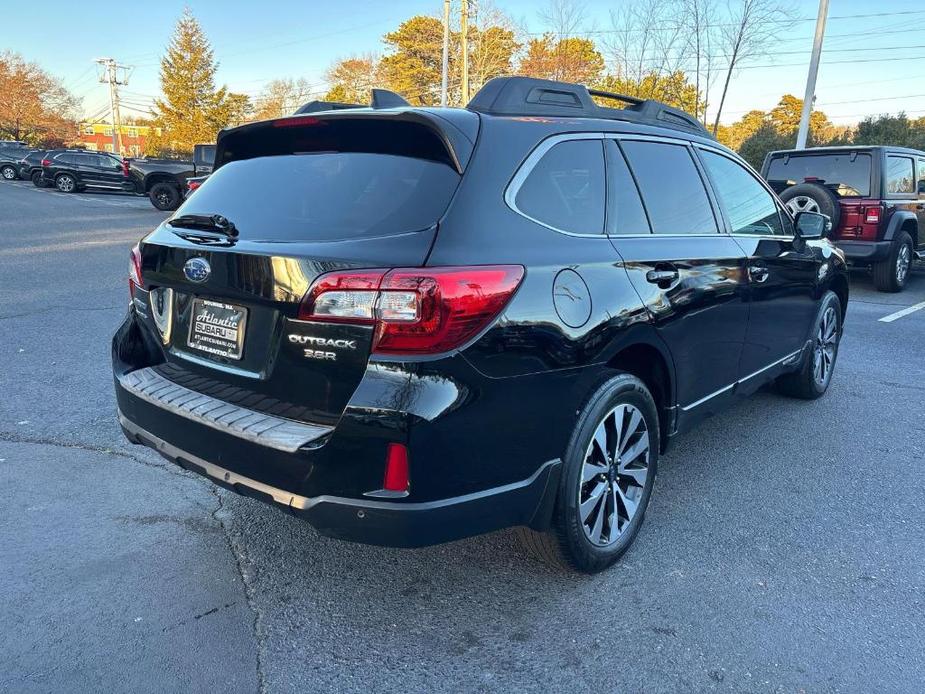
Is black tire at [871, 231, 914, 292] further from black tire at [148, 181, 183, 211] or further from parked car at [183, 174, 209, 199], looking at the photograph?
black tire at [148, 181, 183, 211]

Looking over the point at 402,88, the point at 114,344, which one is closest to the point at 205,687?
the point at 114,344

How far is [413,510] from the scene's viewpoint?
2.12 meters

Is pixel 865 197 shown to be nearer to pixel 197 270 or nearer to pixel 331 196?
pixel 331 196

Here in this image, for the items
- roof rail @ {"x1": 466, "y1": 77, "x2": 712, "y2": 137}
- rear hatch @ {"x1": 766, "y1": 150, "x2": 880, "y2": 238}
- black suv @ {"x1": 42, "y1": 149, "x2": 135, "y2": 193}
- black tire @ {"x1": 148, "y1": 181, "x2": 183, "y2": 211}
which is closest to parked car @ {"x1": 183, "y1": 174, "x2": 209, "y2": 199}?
roof rail @ {"x1": 466, "y1": 77, "x2": 712, "y2": 137}

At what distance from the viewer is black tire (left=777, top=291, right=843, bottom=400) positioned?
4.92 m

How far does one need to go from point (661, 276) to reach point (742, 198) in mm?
1397

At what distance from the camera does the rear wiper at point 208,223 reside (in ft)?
8.47

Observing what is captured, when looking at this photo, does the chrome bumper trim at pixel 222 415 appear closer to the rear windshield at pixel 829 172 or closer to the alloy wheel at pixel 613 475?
the alloy wheel at pixel 613 475

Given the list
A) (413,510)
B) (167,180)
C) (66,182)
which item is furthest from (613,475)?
(66,182)

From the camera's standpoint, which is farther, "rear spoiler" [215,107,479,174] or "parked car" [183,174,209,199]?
"parked car" [183,174,209,199]

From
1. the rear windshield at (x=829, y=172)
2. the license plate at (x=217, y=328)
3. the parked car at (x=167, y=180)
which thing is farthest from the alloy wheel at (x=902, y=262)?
the parked car at (x=167, y=180)

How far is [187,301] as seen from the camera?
2637 millimetres

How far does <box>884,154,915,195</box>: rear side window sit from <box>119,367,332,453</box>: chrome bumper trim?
9856 millimetres

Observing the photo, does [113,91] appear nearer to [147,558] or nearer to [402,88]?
[402,88]
